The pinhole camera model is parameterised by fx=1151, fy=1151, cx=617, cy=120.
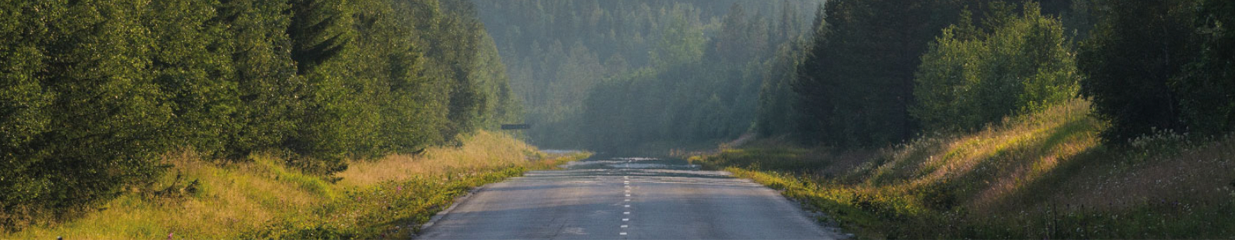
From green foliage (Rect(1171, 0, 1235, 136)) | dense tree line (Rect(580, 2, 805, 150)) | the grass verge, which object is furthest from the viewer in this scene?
dense tree line (Rect(580, 2, 805, 150))

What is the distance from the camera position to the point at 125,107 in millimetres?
21844

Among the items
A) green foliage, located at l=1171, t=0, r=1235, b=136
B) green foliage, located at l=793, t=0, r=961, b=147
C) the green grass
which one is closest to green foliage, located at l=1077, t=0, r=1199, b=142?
the green grass

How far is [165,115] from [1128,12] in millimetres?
20587

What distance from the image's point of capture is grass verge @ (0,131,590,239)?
67.4ft

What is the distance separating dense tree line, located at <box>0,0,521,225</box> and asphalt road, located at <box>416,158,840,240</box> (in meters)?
6.11

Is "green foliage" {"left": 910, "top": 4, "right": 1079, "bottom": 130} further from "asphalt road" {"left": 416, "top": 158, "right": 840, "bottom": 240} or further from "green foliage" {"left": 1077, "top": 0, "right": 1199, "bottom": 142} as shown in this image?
"green foliage" {"left": 1077, "top": 0, "right": 1199, "bottom": 142}

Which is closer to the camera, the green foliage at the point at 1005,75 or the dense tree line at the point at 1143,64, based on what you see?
the dense tree line at the point at 1143,64

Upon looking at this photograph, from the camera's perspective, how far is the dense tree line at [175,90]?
1903 centimetres

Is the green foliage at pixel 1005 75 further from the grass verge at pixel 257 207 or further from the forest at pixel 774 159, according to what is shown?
the grass verge at pixel 257 207

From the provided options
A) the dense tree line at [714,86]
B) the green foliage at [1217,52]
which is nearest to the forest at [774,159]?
the green foliage at [1217,52]

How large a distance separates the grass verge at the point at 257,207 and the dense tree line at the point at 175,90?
53 cm

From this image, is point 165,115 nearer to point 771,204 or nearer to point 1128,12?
point 771,204

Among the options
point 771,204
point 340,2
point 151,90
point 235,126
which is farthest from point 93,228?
point 340,2

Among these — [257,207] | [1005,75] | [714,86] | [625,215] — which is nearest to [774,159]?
[1005,75]
